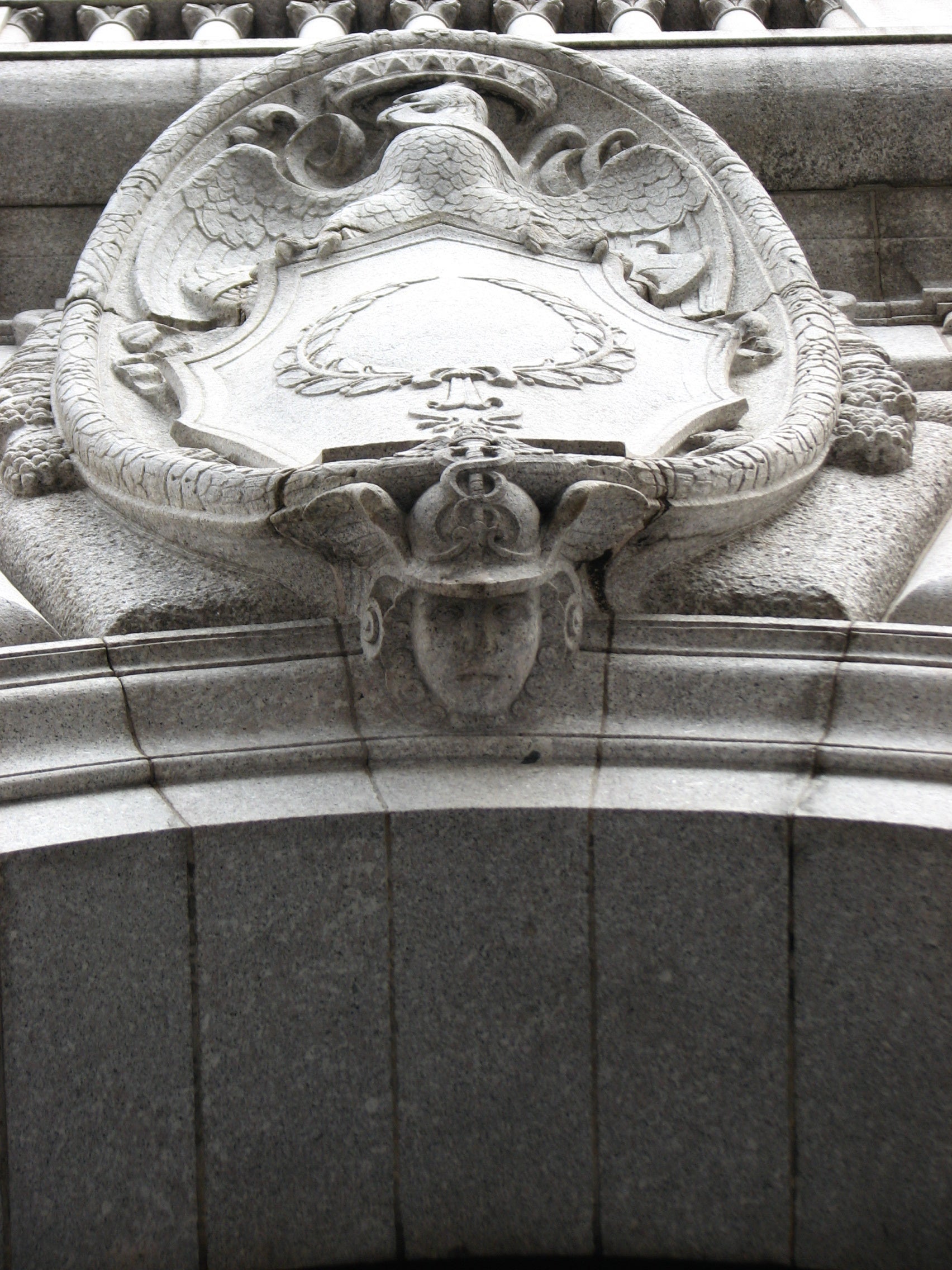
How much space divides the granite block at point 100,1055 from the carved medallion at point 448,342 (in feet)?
2.42

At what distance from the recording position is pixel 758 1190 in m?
2.52

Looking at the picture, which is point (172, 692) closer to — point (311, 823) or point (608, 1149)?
point (311, 823)

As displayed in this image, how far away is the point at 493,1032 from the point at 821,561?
1373 millimetres

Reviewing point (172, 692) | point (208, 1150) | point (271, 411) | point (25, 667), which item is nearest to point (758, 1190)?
point (208, 1150)

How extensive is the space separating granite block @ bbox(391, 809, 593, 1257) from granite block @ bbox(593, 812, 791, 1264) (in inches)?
3.0

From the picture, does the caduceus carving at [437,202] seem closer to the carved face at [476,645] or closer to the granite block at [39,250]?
the granite block at [39,250]

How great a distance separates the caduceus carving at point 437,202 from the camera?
160 inches

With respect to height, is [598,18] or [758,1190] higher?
[598,18]

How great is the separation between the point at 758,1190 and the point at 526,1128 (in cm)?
51

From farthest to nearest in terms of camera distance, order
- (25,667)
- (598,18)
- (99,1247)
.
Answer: (598,18) < (25,667) < (99,1247)

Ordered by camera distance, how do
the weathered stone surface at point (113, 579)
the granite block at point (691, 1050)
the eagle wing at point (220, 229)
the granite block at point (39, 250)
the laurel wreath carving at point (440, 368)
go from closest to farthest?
the granite block at point (691, 1050) → the weathered stone surface at point (113, 579) → the laurel wreath carving at point (440, 368) → the eagle wing at point (220, 229) → the granite block at point (39, 250)

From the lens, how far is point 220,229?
14.2ft

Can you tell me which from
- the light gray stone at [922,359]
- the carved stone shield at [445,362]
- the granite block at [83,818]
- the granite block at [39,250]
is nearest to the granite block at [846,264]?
the light gray stone at [922,359]

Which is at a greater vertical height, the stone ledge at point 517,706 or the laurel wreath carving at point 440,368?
the laurel wreath carving at point 440,368
